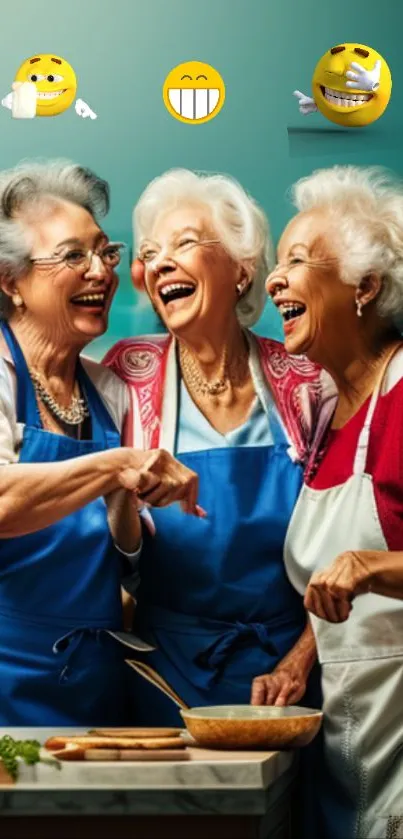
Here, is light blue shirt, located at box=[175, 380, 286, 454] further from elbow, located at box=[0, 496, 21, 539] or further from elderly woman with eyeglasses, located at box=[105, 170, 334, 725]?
elbow, located at box=[0, 496, 21, 539]

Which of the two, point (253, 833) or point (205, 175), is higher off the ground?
point (205, 175)

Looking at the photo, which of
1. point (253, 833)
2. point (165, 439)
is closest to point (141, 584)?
point (165, 439)

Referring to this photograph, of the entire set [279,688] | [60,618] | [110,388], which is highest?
[110,388]

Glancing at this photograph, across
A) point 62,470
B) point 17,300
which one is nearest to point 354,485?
point 62,470

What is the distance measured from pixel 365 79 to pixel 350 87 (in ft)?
0.13

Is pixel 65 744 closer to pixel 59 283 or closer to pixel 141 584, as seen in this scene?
pixel 141 584

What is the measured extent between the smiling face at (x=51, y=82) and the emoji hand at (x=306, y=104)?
20.5 inches

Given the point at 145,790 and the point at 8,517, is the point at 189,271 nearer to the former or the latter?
the point at 8,517

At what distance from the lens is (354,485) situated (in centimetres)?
308

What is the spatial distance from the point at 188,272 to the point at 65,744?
112cm

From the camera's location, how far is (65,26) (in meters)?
3.33

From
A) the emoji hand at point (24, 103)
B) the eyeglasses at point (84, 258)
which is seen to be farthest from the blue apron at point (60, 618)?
the emoji hand at point (24, 103)

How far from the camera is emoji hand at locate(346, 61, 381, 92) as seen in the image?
3.26 m

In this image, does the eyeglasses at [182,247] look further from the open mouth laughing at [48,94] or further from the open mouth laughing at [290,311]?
the open mouth laughing at [48,94]
